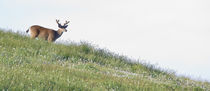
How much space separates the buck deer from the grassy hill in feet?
10.9

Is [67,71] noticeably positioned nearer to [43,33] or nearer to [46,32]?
[43,33]

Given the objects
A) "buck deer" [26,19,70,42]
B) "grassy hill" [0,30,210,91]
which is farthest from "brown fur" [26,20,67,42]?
"grassy hill" [0,30,210,91]

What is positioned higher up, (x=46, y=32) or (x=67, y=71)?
(x=46, y=32)

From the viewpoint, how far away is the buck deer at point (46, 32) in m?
22.0

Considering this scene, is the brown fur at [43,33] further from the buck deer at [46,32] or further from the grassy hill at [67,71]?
the grassy hill at [67,71]

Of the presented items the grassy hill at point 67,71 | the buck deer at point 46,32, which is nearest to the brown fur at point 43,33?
the buck deer at point 46,32

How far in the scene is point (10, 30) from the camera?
63.7ft

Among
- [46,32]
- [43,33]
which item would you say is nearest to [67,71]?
[43,33]

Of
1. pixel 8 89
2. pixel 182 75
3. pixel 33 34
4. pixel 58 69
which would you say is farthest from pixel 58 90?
pixel 33 34

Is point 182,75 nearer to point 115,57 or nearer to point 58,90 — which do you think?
→ point 115,57

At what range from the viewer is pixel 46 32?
22.4 meters

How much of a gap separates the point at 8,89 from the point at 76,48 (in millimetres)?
10886

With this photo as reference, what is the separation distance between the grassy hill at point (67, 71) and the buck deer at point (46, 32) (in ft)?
10.9

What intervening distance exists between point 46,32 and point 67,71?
39.6ft
